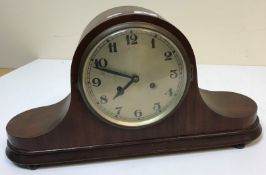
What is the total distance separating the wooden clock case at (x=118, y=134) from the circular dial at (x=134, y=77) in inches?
1.0

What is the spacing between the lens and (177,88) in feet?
3.53

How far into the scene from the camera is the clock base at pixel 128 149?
109cm

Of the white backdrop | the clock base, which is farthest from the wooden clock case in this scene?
the white backdrop

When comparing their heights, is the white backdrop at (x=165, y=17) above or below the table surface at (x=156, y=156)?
above

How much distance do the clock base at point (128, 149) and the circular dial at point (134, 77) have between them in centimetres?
7

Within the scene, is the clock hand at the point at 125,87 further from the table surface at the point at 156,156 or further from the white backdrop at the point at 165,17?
the white backdrop at the point at 165,17

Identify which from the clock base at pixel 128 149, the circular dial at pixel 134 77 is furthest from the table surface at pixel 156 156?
the circular dial at pixel 134 77

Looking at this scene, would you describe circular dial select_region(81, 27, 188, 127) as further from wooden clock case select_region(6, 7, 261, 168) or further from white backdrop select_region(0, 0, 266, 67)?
white backdrop select_region(0, 0, 266, 67)

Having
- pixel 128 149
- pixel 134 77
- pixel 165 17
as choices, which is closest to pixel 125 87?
pixel 134 77

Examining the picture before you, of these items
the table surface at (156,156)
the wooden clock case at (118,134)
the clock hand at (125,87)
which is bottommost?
the table surface at (156,156)

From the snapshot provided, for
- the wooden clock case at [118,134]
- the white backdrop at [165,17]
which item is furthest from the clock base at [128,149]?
the white backdrop at [165,17]

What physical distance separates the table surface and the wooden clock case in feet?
0.08

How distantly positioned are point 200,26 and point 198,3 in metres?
0.11

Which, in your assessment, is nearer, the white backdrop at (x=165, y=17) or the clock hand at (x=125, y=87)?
the clock hand at (x=125, y=87)
